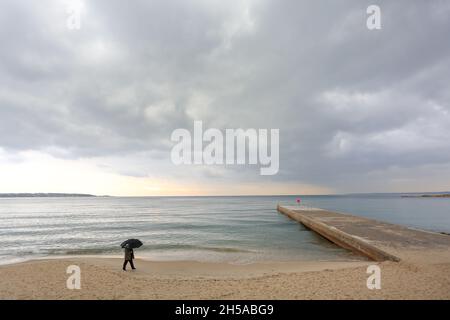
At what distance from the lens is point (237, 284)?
31.7 feet

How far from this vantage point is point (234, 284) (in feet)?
31.7

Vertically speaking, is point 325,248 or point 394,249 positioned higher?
point 394,249

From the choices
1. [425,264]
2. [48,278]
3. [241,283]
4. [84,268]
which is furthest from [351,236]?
[48,278]

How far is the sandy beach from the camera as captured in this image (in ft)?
27.4

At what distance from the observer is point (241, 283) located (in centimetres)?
984

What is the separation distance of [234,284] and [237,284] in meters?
0.11

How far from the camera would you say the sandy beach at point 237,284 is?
8344mm

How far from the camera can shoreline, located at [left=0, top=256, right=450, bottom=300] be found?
8.33m

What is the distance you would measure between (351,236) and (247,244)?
8.17 m

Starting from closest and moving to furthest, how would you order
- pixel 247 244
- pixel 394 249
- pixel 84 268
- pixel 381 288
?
pixel 381 288 → pixel 84 268 → pixel 394 249 → pixel 247 244
